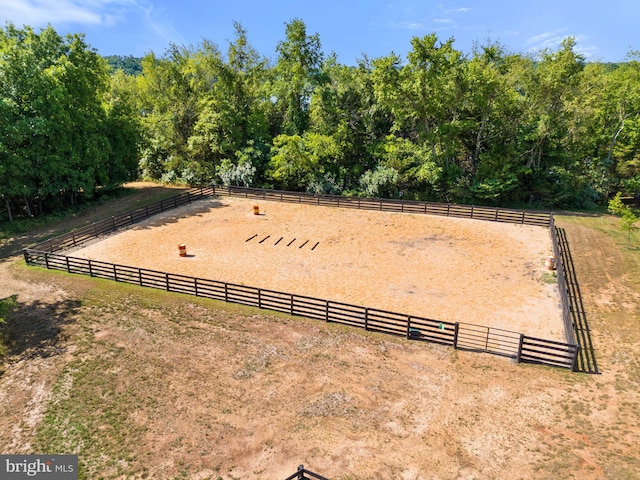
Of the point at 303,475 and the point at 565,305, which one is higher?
the point at 565,305

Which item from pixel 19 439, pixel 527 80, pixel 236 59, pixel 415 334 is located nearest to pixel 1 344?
pixel 19 439

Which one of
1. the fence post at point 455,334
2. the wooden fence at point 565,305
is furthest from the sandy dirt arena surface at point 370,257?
the fence post at point 455,334

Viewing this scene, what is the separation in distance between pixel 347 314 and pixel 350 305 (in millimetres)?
803

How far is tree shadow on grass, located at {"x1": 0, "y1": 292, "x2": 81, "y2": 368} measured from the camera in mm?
13805

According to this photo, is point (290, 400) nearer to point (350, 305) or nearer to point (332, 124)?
point (350, 305)

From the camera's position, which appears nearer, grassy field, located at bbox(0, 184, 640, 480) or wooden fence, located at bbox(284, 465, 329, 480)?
wooden fence, located at bbox(284, 465, 329, 480)

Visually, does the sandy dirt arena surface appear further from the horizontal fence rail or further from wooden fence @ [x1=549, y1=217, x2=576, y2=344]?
the horizontal fence rail

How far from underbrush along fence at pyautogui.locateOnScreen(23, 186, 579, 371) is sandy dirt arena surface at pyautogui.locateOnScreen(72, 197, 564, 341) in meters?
0.81

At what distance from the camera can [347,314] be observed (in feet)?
49.5

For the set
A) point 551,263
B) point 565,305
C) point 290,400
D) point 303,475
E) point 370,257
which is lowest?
point 290,400

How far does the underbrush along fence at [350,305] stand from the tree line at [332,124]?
17.4 feet

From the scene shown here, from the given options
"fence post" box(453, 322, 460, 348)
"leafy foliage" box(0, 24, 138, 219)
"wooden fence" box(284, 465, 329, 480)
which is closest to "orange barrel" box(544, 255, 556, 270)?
"fence post" box(453, 322, 460, 348)

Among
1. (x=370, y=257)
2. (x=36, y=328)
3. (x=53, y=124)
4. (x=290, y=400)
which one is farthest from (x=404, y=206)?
(x=53, y=124)

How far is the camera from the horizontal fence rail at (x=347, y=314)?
13.0 metres
